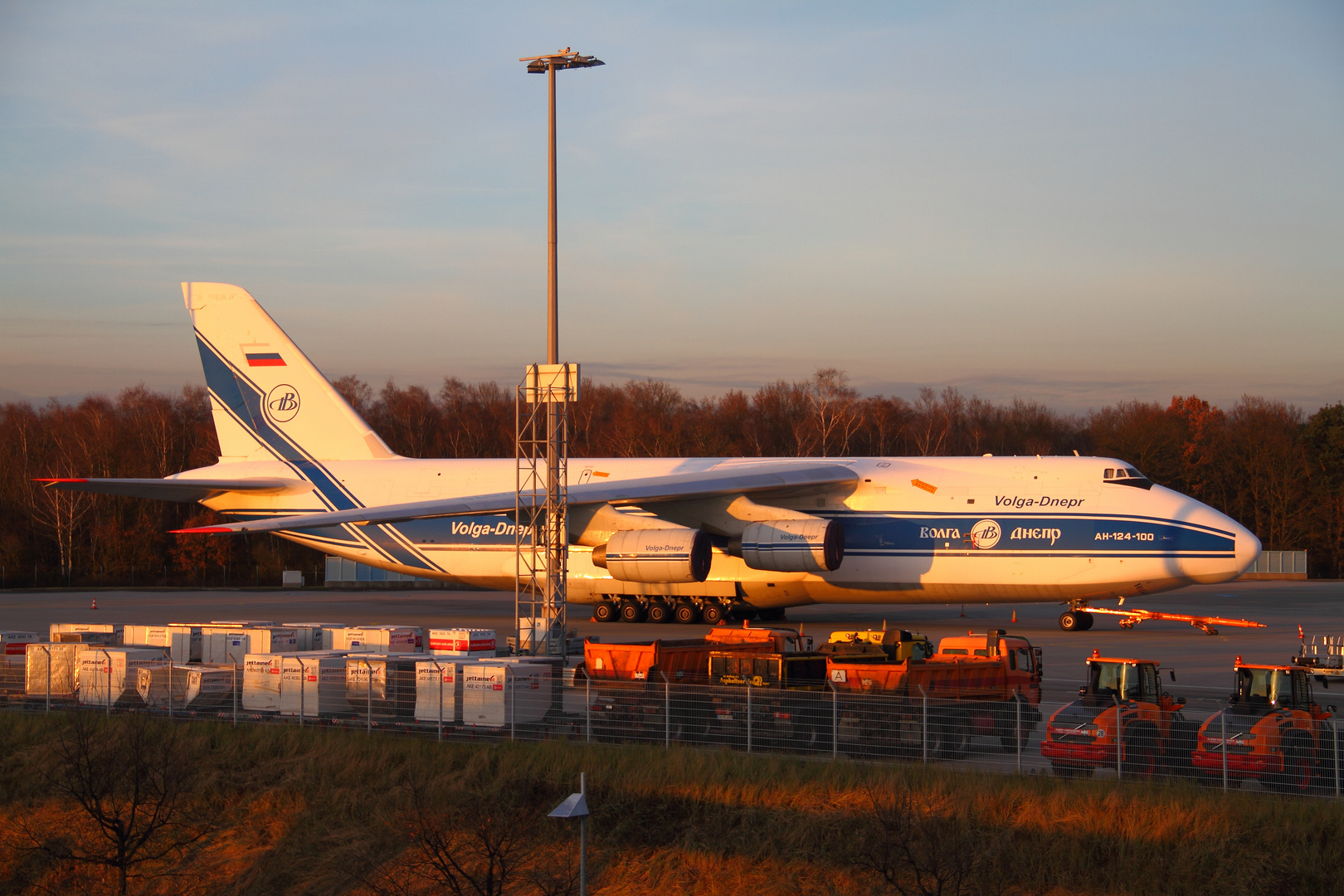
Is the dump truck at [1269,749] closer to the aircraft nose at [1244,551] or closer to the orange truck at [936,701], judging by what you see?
the orange truck at [936,701]

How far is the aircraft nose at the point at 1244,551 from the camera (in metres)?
27.5

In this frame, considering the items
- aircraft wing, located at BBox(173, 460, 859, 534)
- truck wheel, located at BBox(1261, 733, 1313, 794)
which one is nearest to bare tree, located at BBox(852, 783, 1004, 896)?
truck wheel, located at BBox(1261, 733, 1313, 794)

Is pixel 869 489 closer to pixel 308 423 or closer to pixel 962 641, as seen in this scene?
pixel 962 641

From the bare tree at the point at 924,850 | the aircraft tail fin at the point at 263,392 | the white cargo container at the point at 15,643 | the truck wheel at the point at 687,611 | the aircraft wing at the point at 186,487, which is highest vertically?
the aircraft tail fin at the point at 263,392

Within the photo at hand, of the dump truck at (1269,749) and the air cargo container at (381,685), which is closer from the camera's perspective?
the dump truck at (1269,749)

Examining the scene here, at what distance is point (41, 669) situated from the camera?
18.0 m

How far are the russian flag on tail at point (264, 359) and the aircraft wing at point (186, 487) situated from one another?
3785 millimetres

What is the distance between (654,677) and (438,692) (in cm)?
270

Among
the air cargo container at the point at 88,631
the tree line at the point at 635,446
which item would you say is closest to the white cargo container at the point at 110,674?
the air cargo container at the point at 88,631

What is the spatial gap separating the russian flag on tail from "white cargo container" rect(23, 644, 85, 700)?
63.0 feet

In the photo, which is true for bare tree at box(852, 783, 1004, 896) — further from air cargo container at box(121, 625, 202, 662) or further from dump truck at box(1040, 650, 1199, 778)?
air cargo container at box(121, 625, 202, 662)

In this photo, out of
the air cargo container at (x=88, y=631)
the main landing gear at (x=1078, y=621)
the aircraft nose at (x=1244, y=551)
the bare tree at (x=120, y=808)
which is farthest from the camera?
the main landing gear at (x=1078, y=621)

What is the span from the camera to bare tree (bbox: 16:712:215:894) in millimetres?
13711

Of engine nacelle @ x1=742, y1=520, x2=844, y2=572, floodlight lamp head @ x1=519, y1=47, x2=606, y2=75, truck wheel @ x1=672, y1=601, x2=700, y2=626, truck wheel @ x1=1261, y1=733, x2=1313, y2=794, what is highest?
floodlight lamp head @ x1=519, y1=47, x2=606, y2=75
